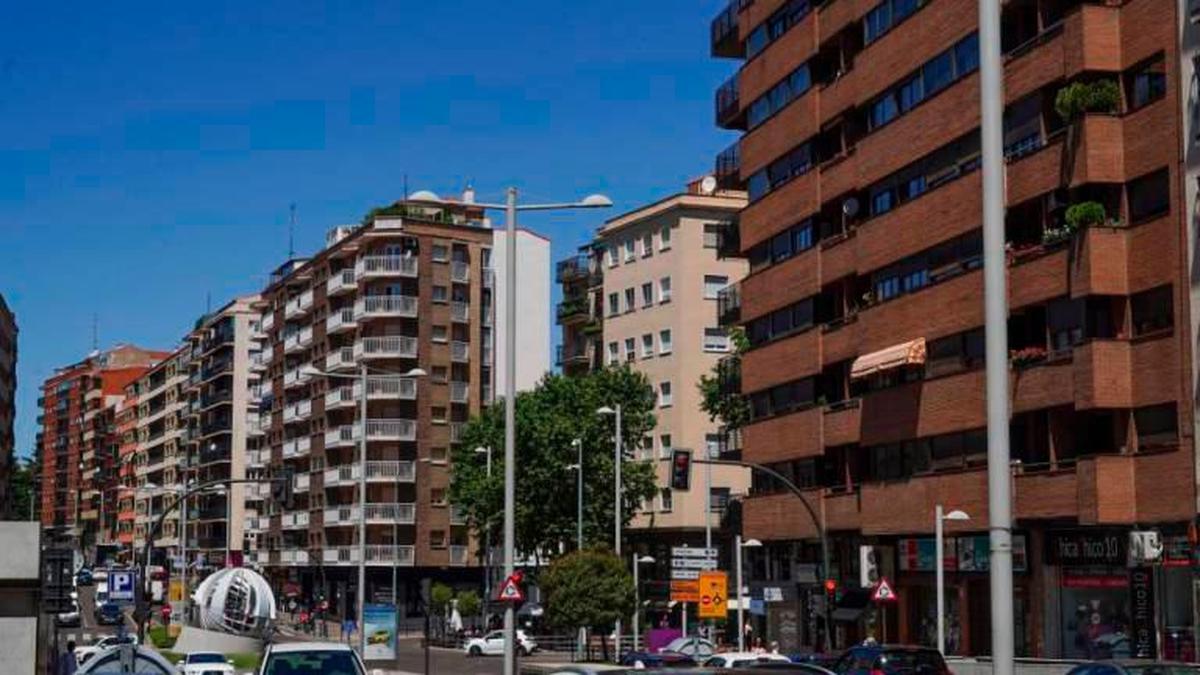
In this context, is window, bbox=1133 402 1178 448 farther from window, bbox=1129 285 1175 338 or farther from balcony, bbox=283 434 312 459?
balcony, bbox=283 434 312 459

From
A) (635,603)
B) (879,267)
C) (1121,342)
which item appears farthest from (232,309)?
(1121,342)

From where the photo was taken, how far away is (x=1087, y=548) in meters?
43.6

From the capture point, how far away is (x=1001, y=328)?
12.3 m

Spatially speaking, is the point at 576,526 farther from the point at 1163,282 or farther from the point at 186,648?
the point at 1163,282

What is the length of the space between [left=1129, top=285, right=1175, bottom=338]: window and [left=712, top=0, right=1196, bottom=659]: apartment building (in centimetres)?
7

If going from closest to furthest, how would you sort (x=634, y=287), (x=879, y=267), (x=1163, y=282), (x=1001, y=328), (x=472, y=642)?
(x=1001, y=328)
(x=1163, y=282)
(x=879, y=267)
(x=472, y=642)
(x=634, y=287)

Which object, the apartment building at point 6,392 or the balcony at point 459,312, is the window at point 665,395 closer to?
the balcony at point 459,312

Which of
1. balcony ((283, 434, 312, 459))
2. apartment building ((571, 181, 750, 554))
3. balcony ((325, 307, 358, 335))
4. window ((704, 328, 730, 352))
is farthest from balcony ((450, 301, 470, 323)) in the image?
window ((704, 328, 730, 352))

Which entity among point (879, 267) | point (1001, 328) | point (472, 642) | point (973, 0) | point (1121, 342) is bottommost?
point (472, 642)

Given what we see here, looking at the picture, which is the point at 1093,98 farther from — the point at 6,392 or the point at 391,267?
the point at 6,392

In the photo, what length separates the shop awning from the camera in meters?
49.3

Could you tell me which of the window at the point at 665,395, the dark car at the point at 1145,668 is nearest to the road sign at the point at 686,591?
the dark car at the point at 1145,668

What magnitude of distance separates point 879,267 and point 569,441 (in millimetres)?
34961

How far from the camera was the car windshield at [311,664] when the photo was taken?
28.8 m
